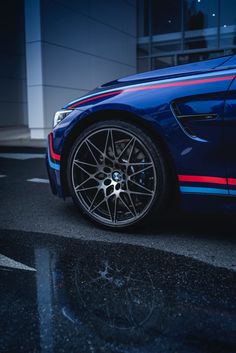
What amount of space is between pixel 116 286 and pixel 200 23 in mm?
15416

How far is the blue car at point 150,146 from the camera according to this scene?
7.74 ft

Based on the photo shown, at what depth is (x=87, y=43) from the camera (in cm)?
1349

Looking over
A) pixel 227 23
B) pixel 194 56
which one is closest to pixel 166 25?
pixel 194 56

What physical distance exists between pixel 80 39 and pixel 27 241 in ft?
38.6

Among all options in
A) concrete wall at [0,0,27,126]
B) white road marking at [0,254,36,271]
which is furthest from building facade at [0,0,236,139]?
white road marking at [0,254,36,271]

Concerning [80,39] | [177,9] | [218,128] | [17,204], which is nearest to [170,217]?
[218,128]

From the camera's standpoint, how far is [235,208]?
2355 mm

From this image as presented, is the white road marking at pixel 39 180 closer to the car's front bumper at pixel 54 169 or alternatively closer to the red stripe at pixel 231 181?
the car's front bumper at pixel 54 169

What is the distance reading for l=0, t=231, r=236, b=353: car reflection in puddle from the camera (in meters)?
1.39

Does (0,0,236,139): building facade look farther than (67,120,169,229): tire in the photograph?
Yes

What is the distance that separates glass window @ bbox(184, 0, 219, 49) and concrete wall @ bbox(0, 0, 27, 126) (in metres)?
8.04

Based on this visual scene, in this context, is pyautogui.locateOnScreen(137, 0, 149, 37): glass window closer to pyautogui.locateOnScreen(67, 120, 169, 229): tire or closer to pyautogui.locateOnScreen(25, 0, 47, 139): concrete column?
pyautogui.locateOnScreen(25, 0, 47, 139): concrete column

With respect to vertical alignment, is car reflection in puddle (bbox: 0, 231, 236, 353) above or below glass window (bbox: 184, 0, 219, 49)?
below

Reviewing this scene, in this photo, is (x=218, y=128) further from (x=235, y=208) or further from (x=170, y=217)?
(x=170, y=217)
